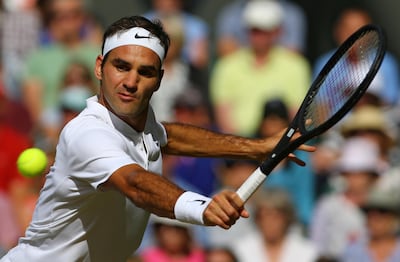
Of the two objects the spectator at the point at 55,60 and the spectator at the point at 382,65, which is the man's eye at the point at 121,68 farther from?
the spectator at the point at 55,60

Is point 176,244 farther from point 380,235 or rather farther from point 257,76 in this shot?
point 257,76

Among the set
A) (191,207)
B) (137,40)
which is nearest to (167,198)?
(191,207)

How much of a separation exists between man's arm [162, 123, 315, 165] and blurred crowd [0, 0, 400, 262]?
8.37 feet

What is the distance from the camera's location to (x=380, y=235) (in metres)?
8.90

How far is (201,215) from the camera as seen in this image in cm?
486

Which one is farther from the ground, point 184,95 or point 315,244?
point 184,95

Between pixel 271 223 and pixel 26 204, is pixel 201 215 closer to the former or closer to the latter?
pixel 271 223

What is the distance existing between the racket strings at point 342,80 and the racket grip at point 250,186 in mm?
683

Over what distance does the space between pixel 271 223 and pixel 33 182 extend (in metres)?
2.22

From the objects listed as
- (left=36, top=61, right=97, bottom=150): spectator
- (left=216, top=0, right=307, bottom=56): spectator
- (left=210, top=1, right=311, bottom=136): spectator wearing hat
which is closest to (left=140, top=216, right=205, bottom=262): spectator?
(left=36, top=61, right=97, bottom=150): spectator

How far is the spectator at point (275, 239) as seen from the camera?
9102mm

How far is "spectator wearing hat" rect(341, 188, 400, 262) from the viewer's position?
888 cm

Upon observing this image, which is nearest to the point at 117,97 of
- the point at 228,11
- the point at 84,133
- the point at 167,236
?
the point at 84,133

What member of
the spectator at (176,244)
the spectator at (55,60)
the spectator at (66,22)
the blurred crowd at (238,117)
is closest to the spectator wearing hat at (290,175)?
the blurred crowd at (238,117)
